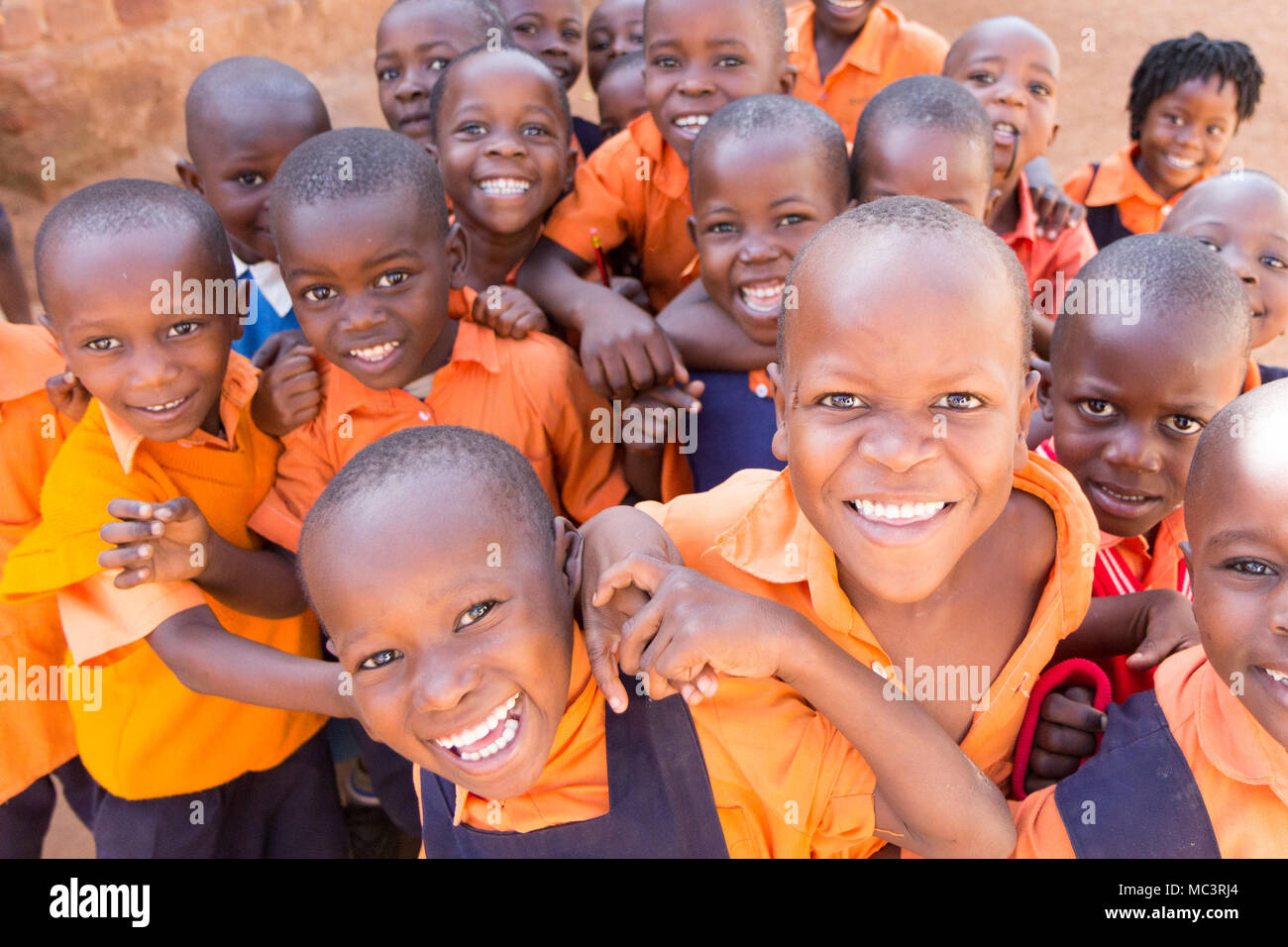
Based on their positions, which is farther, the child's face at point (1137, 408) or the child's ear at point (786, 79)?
the child's ear at point (786, 79)

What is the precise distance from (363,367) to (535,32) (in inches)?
80.4

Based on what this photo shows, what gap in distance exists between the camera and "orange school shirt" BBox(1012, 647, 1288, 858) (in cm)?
125

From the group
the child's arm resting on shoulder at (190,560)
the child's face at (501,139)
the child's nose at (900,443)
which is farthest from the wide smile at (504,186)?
the child's nose at (900,443)

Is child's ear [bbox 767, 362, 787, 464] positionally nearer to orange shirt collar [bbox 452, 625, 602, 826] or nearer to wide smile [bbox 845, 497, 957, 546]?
wide smile [bbox 845, 497, 957, 546]

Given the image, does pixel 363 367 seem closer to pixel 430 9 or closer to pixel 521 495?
pixel 521 495

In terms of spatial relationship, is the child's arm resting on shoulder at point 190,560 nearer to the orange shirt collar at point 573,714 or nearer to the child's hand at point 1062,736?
the orange shirt collar at point 573,714

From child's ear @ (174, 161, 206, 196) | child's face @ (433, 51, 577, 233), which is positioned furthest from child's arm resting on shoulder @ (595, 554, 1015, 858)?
child's ear @ (174, 161, 206, 196)

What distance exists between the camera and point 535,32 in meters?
3.58

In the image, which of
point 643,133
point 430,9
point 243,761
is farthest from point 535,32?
point 243,761

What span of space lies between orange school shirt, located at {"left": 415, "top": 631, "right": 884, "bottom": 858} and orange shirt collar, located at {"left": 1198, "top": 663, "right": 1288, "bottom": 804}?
0.44m

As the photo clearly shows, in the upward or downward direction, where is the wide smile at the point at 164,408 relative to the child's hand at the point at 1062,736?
upward

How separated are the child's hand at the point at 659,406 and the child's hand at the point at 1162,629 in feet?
3.07

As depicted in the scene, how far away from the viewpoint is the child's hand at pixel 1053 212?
2959 millimetres

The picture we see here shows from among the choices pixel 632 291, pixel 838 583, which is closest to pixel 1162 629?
pixel 838 583
